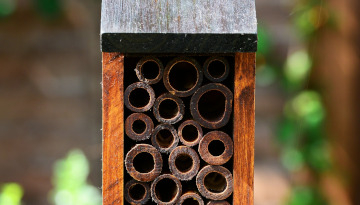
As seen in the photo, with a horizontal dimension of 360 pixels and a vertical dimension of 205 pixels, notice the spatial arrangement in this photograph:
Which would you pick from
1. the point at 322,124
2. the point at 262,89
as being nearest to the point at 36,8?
the point at 262,89

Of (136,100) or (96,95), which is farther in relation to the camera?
(96,95)

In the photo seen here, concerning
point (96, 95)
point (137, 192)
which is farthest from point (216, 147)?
point (96, 95)

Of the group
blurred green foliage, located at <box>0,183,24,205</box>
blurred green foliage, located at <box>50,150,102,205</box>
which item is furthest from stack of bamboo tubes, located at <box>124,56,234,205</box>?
blurred green foliage, located at <box>0,183,24,205</box>

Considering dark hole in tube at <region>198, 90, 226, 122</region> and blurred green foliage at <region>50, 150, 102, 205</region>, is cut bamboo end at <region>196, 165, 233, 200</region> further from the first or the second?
blurred green foliage at <region>50, 150, 102, 205</region>

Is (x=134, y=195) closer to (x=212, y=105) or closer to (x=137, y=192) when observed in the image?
(x=137, y=192)

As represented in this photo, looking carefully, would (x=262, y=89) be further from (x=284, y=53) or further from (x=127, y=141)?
(x=127, y=141)

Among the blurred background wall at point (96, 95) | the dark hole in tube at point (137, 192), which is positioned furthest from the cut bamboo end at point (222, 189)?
the blurred background wall at point (96, 95)

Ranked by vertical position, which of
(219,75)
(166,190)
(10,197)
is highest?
(219,75)
